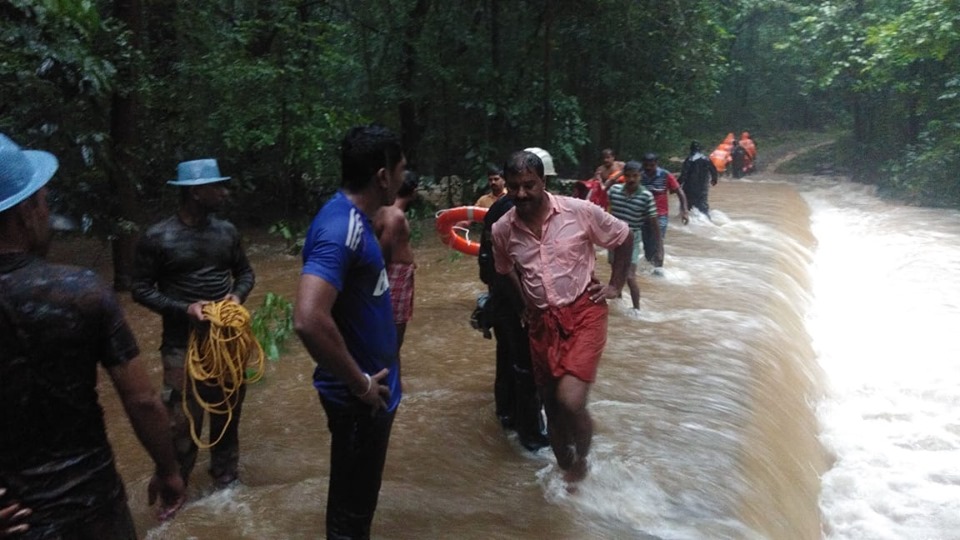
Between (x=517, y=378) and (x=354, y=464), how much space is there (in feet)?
7.72

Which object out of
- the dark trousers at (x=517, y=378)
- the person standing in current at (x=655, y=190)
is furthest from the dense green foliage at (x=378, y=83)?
the person standing in current at (x=655, y=190)

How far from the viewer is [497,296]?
5.15m

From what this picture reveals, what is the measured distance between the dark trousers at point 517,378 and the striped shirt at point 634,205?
4247 mm

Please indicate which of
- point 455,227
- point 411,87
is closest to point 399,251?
point 455,227

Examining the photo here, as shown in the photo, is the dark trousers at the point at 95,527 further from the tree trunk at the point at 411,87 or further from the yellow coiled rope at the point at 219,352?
the tree trunk at the point at 411,87

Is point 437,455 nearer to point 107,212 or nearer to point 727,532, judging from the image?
point 727,532

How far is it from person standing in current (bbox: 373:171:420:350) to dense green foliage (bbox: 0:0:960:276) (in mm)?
2431

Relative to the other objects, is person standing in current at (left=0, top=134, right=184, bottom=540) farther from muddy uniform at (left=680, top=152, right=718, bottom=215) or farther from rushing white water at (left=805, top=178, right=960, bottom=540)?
muddy uniform at (left=680, top=152, right=718, bottom=215)

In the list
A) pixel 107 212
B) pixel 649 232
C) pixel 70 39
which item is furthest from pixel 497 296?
pixel 107 212

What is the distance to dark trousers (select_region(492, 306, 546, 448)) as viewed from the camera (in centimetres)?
517

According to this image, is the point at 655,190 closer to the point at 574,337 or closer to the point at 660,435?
the point at 660,435

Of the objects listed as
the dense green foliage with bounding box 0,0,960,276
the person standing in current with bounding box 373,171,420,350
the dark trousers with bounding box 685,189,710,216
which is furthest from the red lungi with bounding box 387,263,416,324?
the dark trousers with bounding box 685,189,710,216

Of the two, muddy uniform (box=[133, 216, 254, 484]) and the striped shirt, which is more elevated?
muddy uniform (box=[133, 216, 254, 484])

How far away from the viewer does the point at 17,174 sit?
7.00ft
